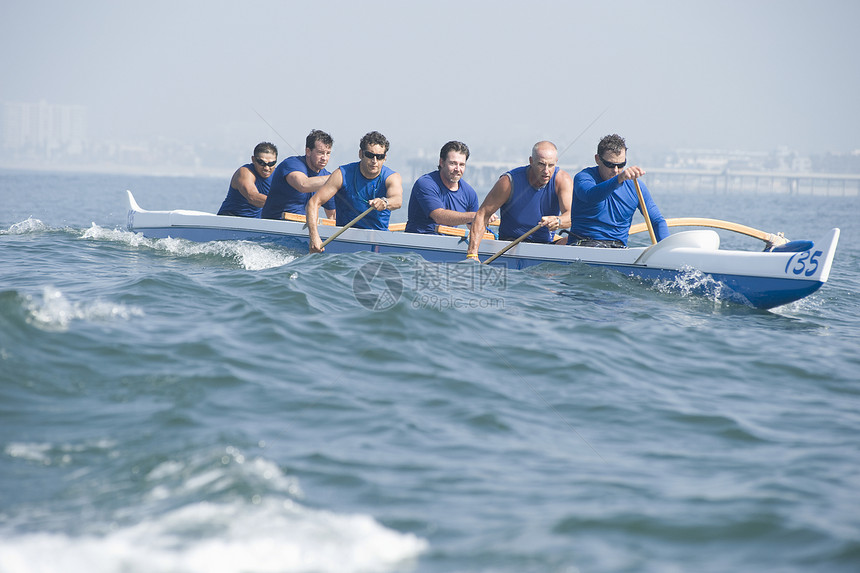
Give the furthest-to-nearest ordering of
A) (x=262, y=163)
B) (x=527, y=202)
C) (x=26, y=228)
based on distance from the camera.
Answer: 1. (x=26, y=228)
2. (x=262, y=163)
3. (x=527, y=202)

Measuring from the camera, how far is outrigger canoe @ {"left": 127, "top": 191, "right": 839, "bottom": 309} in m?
7.04

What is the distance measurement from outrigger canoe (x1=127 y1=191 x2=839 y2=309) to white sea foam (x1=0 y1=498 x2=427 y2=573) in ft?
16.9

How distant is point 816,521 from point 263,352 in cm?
336

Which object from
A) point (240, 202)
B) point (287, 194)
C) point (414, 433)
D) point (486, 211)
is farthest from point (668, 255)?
point (240, 202)

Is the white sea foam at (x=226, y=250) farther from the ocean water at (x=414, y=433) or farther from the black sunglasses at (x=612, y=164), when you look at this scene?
the black sunglasses at (x=612, y=164)

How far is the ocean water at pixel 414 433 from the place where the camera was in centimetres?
307

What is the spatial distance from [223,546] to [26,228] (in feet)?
39.8

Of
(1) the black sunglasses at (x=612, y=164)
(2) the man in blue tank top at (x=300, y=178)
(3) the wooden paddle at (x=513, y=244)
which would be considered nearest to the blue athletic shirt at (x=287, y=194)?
(2) the man in blue tank top at (x=300, y=178)

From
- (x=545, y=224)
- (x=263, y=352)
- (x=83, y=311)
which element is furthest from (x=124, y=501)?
(x=545, y=224)

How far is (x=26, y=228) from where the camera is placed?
1344 centimetres

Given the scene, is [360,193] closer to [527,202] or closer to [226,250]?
[226,250]

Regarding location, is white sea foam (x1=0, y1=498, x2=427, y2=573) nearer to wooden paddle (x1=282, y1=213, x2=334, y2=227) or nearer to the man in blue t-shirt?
the man in blue t-shirt

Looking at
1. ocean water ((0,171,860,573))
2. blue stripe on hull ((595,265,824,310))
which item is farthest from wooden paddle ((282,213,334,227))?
blue stripe on hull ((595,265,824,310))

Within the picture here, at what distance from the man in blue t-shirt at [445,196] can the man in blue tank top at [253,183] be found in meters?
2.43
